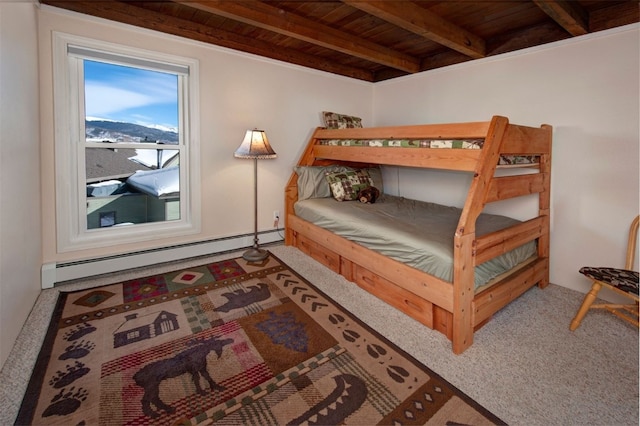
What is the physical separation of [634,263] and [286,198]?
3.01 metres

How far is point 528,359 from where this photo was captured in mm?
1629

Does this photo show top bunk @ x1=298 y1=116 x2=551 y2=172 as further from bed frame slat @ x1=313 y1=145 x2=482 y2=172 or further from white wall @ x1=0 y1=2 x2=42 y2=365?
white wall @ x1=0 y1=2 x2=42 y2=365

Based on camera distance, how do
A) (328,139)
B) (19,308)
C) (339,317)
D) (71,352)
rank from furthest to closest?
(328,139), (339,317), (19,308), (71,352)

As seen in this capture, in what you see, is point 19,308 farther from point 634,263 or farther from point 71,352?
point 634,263

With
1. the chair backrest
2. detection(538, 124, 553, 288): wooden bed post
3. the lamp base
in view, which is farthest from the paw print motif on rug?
the chair backrest

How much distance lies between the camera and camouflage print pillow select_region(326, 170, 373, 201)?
10.4ft

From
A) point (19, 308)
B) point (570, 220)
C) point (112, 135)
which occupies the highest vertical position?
point (112, 135)

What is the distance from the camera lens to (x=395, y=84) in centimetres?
386

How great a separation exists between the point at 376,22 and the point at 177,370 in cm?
295

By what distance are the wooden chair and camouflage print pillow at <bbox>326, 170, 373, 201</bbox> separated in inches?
77.0

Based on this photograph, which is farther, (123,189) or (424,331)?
(123,189)

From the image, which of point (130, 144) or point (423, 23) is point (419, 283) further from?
point (130, 144)

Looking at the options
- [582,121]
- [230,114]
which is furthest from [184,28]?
[582,121]

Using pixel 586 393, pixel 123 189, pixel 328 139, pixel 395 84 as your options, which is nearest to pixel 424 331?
pixel 586 393
